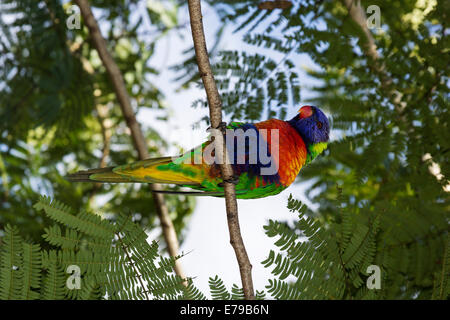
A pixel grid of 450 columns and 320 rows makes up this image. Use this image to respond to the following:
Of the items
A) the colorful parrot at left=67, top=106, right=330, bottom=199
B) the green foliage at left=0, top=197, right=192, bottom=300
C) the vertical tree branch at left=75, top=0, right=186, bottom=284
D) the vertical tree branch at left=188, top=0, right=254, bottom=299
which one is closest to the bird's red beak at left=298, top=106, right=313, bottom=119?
the colorful parrot at left=67, top=106, right=330, bottom=199

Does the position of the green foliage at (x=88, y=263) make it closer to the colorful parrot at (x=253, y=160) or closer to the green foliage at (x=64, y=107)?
the colorful parrot at (x=253, y=160)

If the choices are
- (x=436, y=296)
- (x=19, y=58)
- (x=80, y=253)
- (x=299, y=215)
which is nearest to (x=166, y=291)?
(x=80, y=253)

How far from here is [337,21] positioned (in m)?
1.54

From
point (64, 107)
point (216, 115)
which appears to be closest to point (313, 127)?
point (216, 115)

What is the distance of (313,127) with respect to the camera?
1.16 m

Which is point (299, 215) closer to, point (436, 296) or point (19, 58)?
point (436, 296)

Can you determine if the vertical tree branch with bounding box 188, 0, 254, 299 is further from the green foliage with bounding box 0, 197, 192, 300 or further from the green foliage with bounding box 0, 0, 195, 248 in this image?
the green foliage with bounding box 0, 0, 195, 248

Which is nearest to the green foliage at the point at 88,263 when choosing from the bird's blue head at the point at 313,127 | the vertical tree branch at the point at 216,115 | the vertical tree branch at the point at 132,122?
the vertical tree branch at the point at 216,115

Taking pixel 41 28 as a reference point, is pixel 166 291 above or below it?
below

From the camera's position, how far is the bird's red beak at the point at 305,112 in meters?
1.18

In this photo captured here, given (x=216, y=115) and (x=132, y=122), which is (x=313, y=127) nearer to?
(x=216, y=115)
